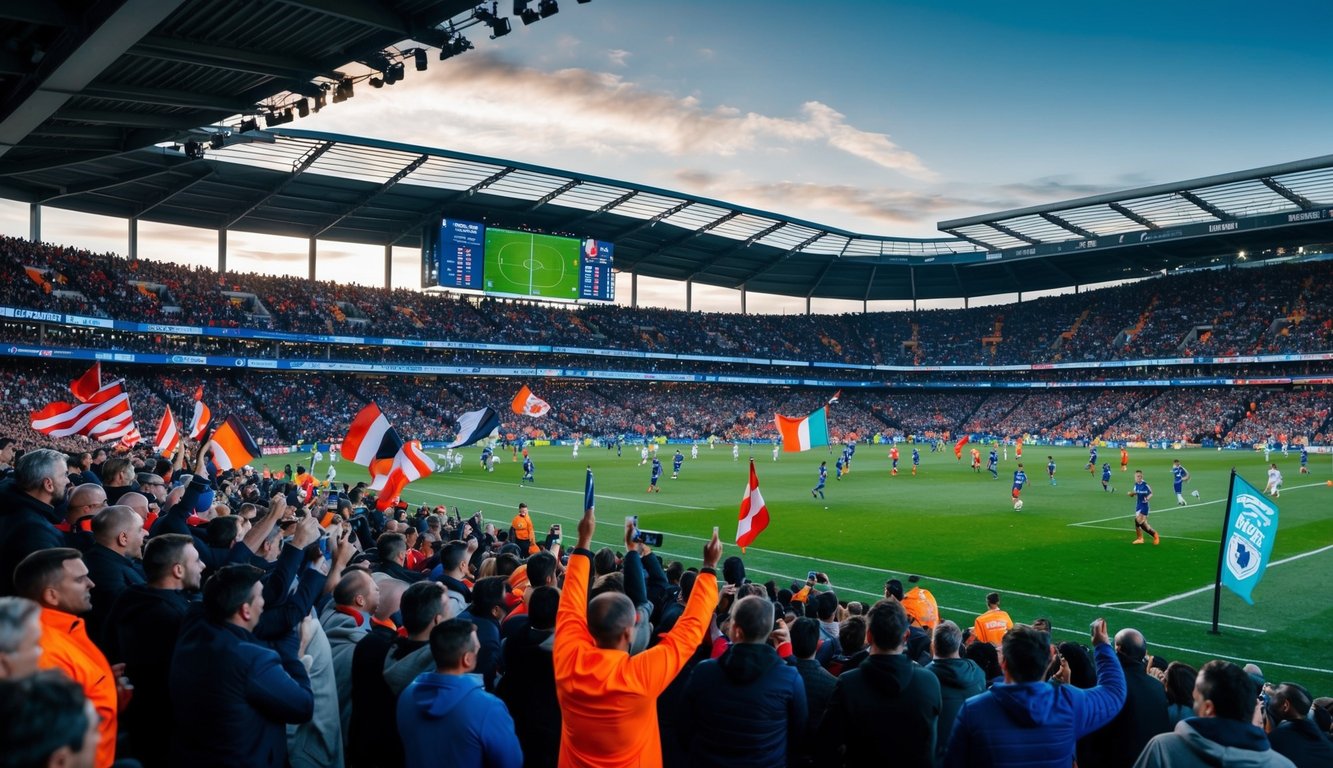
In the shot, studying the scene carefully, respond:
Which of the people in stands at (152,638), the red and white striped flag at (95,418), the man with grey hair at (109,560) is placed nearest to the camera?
the people in stands at (152,638)

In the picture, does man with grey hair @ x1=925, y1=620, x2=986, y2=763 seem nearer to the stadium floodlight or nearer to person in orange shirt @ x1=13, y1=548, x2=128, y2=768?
person in orange shirt @ x1=13, y1=548, x2=128, y2=768

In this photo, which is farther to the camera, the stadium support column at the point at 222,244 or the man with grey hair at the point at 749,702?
the stadium support column at the point at 222,244

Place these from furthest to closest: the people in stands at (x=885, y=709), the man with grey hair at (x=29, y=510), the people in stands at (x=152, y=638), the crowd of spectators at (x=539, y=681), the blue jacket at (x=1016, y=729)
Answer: the man with grey hair at (x=29, y=510) < the people in stands at (x=152, y=638) < the people in stands at (x=885, y=709) < the blue jacket at (x=1016, y=729) < the crowd of spectators at (x=539, y=681)

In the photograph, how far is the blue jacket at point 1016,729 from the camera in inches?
163

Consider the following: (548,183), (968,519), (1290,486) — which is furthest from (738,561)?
(548,183)

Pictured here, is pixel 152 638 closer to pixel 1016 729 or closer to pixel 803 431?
pixel 1016 729

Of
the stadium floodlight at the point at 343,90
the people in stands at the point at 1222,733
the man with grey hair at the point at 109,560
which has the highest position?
the stadium floodlight at the point at 343,90

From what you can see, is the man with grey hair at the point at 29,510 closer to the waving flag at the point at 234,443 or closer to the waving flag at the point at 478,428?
the waving flag at the point at 234,443

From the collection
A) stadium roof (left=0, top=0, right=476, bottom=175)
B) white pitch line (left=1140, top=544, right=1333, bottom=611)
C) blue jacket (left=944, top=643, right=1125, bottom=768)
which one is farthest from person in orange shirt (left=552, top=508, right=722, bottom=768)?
white pitch line (left=1140, top=544, right=1333, bottom=611)

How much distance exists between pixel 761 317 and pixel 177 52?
8324 cm

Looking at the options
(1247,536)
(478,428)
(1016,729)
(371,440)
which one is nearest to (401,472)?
(371,440)

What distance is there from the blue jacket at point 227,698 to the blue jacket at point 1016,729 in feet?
11.0

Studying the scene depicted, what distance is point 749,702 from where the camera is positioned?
425 centimetres

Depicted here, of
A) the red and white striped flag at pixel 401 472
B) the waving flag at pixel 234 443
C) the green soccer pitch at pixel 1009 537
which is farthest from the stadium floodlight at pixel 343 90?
the green soccer pitch at pixel 1009 537
